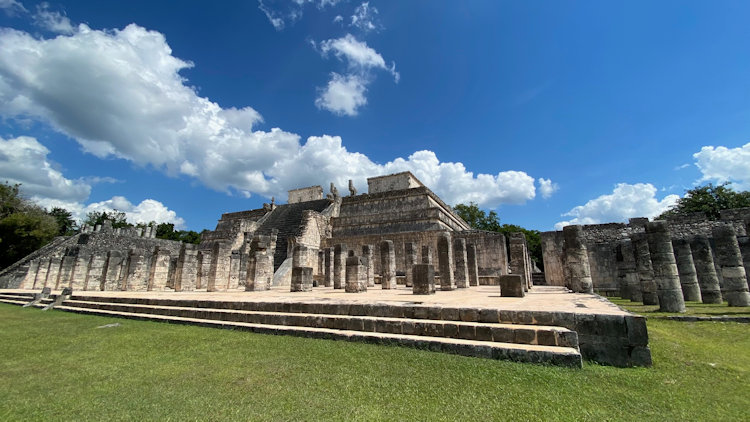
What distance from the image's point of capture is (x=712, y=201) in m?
30.0

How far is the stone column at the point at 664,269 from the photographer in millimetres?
9227

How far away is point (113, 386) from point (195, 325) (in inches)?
169

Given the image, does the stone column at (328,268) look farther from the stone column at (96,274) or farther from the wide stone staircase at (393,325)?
the stone column at (96,274)

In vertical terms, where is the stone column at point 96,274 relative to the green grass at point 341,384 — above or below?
above

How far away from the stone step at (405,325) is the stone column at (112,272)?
1131cm

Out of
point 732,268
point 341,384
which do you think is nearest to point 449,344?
point 341,384

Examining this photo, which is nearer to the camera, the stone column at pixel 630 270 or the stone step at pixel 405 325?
the stone step at pixel 405 325

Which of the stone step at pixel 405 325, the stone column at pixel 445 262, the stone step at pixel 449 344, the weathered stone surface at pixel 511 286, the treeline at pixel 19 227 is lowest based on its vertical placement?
the stone step at pixel 449 344

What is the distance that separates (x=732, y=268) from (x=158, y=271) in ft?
79.8

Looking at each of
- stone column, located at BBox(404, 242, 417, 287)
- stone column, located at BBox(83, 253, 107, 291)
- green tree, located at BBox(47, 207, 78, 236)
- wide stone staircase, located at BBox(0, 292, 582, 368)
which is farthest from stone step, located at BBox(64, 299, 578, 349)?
green tree, located at BBox(47, 207, 78, 236)

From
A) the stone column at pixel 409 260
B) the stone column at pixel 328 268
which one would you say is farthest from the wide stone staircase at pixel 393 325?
the stone column at pixel 328 268

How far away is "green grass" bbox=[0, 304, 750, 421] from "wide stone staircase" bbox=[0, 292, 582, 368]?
27cm

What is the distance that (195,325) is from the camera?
25.2ft

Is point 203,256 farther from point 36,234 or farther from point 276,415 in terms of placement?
point 36,234
